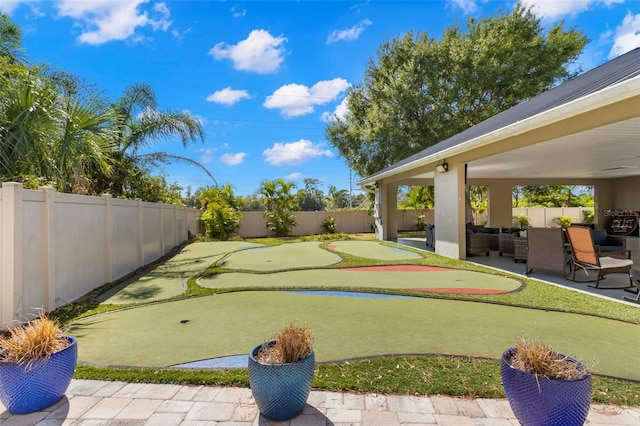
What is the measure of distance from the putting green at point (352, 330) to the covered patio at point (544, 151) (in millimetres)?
2925

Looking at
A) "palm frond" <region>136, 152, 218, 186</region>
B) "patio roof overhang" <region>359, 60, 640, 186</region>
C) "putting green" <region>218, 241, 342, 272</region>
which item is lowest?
"putting green" <region>218, 241, 342, 272</region>

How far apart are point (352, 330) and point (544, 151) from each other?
6.98 meters

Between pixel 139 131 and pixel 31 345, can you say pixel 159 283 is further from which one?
pixel 139 131

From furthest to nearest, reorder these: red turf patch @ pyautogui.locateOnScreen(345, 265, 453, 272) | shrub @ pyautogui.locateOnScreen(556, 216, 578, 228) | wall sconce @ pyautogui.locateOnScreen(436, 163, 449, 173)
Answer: shrub @ pyautogui.locateOnScreen(556, 216, 578, 228) < wall sconce @ pyautogui.locateOnScreen(436, 163, 449, 173) < red turf patch @ pyautogui.locateOnScreen(345, 265, 453, 272)

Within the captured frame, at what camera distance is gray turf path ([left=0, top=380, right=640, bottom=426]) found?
2.24 meters

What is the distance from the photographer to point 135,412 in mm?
2361

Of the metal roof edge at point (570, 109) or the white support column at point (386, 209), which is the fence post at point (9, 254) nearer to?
the metal roof edge at point (570, 109)

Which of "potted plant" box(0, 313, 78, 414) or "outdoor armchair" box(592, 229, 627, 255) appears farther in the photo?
"outdoor armchair" box(592, 229, 627, 255)

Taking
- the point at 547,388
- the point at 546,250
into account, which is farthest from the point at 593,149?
the point at 547,388

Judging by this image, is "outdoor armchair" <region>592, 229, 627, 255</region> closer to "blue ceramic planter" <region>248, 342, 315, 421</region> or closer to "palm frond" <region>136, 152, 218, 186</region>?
"blue ceramic planter" <region>248, 342, 315, 421</region>

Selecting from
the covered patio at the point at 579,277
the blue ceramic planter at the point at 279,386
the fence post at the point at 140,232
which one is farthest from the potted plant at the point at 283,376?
the fence post at the point at 140,232

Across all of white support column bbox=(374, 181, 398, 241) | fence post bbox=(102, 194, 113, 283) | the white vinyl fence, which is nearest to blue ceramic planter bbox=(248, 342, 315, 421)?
the white vinyl fence

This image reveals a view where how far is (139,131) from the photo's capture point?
10875 millimetres

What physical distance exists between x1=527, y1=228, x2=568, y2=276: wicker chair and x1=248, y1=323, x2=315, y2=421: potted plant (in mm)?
6485
